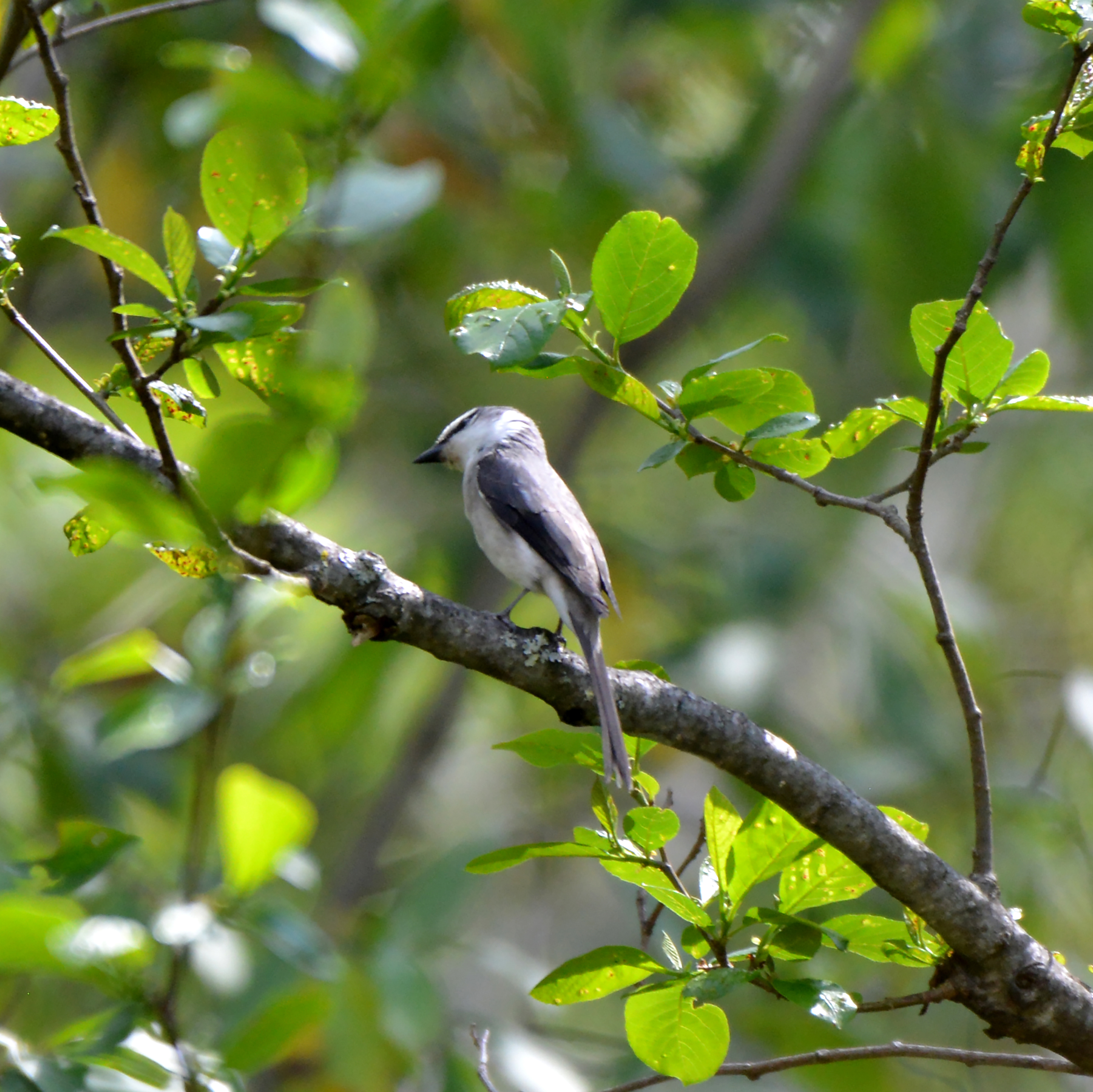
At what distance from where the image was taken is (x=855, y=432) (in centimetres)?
214

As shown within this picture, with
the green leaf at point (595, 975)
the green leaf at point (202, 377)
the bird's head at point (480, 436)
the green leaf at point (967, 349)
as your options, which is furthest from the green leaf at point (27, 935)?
the bird's head at point (480, 436)

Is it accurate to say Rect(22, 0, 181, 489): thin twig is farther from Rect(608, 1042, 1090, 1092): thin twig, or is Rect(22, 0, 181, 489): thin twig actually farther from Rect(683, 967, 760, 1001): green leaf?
Rect(608, 1042, 1090, 1092): thin twig

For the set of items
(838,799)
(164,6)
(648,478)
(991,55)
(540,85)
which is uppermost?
(991,55)

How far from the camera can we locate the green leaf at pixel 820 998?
6.03 feet

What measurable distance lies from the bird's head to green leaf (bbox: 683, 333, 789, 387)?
2.04 meters

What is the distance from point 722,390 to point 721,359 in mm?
85

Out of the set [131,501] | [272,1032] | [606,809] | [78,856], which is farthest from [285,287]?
[272,1032]

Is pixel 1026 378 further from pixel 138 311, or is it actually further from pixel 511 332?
pixel 138 311

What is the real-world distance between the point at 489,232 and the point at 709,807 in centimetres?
611

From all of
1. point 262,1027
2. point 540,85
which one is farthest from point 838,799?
point 540,85

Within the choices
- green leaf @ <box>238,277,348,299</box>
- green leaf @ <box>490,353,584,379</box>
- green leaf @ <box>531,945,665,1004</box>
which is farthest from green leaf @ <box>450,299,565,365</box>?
green leaf @ <box>531,945,665,1004</box>

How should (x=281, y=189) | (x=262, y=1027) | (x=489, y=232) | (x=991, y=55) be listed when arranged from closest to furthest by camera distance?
(x=281, y=189) < (x=262, y=1027) < (x=991, y=55) < (x=489, y=232)

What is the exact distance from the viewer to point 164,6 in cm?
224

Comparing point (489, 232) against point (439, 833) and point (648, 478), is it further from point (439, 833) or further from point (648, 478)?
point (439, 833)
